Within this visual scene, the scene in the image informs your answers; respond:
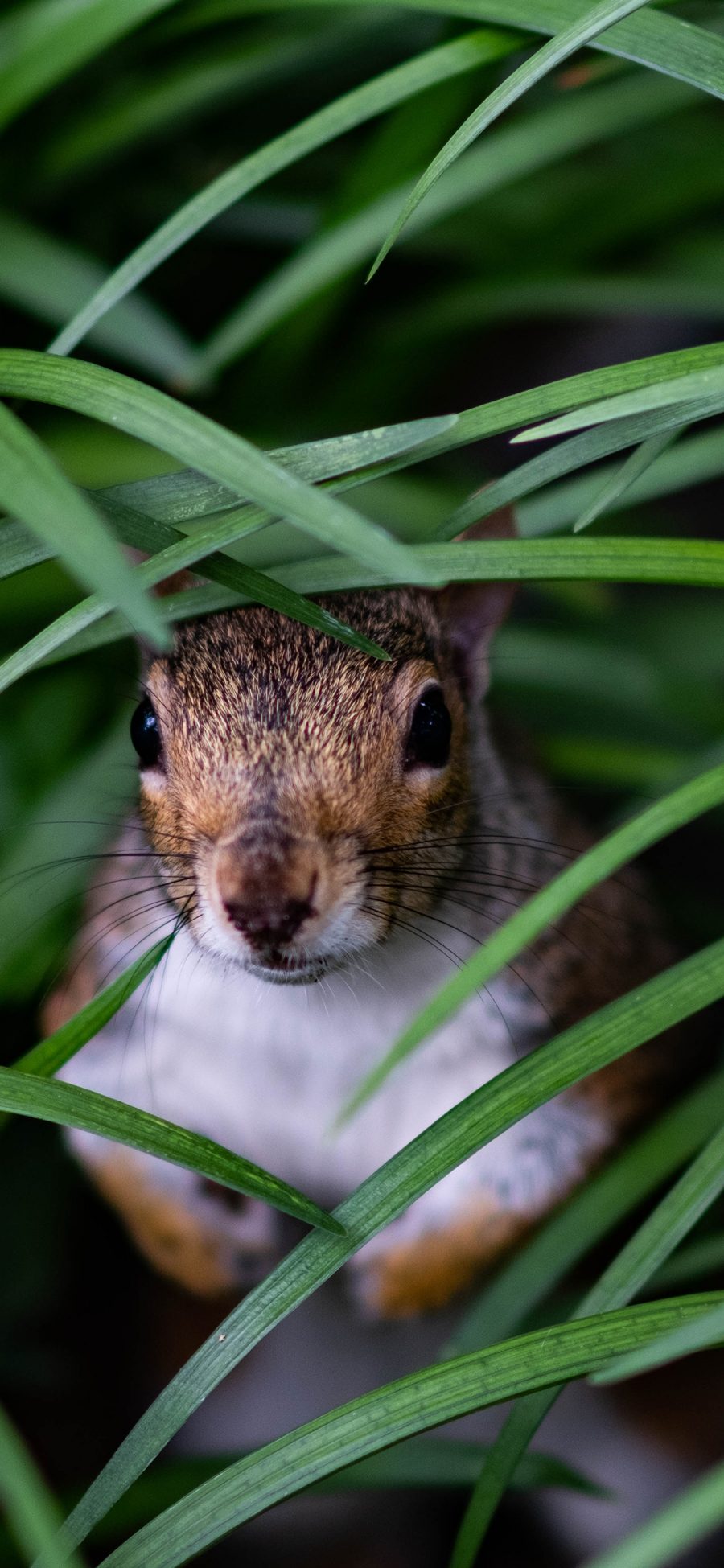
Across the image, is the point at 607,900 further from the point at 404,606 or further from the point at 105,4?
the point at 105,4

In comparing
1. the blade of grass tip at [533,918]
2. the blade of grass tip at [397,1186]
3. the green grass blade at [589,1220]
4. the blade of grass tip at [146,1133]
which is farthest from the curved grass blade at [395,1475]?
the blade of grass tip at [533,918]

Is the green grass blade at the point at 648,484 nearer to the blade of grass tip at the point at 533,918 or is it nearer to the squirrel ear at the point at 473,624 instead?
the squirrel ear at the point at 473,624

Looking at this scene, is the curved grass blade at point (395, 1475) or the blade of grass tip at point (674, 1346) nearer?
the blade of grass tip at point (674, 1346)

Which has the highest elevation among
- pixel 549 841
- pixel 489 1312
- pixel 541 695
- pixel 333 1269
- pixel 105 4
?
pixel 105 4

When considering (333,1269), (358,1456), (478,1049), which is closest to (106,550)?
(333,1269)

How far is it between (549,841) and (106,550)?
1.32 meters

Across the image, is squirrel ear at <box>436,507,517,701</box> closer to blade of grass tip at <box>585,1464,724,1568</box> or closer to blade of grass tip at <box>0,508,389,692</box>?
blade of grass tip at <box>0,508,389,692</box>

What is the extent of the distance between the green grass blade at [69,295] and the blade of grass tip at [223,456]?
1049 mm

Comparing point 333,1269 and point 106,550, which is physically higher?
point 106,550

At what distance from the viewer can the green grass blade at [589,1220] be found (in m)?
2.06

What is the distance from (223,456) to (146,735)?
2.03 ft

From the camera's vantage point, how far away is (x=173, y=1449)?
2705 mm

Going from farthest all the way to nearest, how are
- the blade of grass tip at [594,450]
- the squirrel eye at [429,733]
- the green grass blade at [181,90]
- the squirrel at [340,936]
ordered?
the green grass blade at [181,90], the squirrel eye at [429,733], the squirrel at [340,936], the blade of grass tip at [594,450]

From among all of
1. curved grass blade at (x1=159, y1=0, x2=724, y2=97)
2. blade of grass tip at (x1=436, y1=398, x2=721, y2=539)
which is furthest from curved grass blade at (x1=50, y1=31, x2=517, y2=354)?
blade of grass tip at (x1=436, y1=398, x2=721, y2=539)
